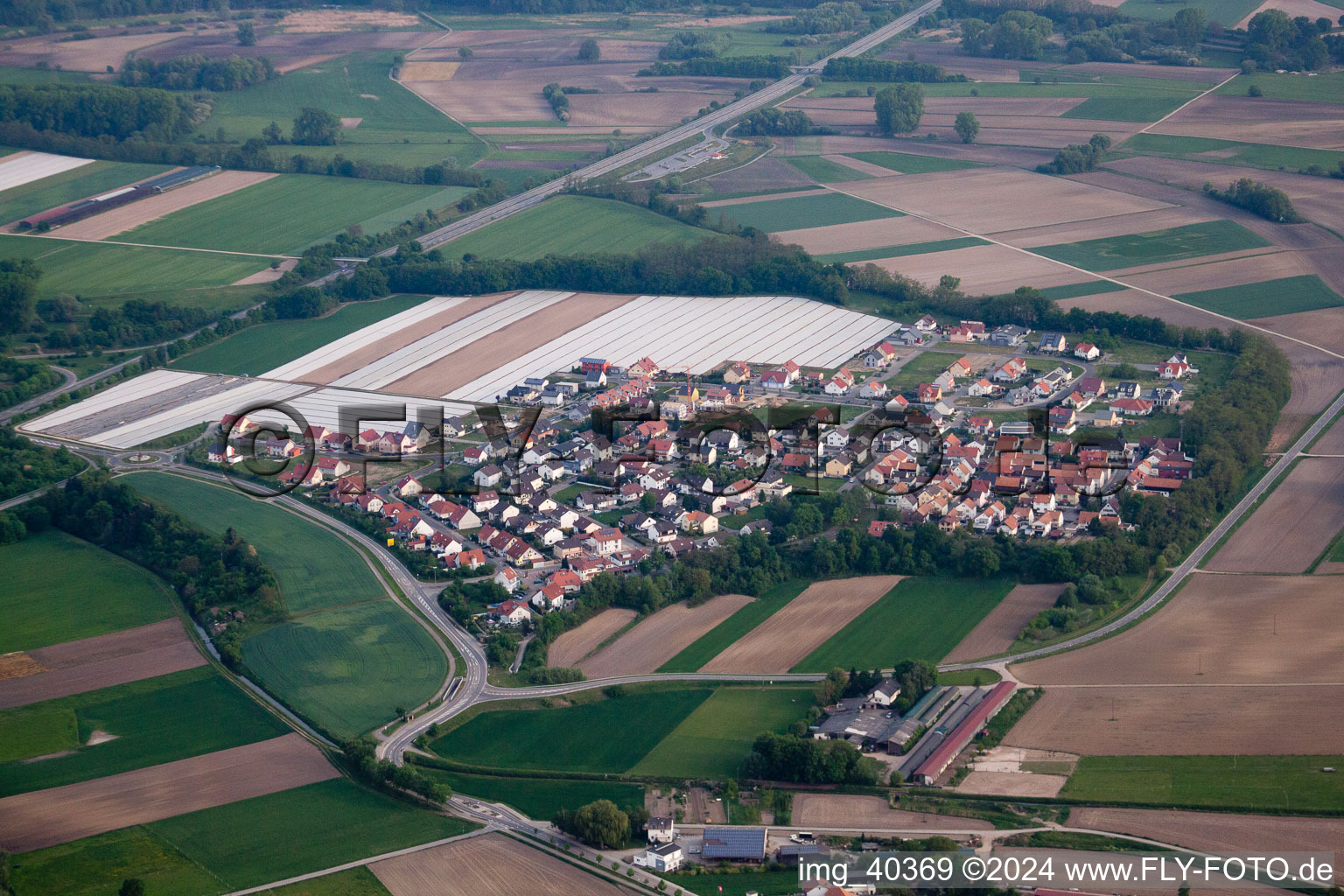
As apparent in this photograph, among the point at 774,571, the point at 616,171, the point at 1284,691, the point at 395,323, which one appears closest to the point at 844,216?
the point at 616,171

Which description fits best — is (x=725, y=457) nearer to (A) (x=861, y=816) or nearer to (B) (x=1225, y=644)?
(B) (x=1225, y=644)

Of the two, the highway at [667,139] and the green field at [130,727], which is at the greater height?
the highway at [667,139]

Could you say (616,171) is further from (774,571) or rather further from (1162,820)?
(1162,820)

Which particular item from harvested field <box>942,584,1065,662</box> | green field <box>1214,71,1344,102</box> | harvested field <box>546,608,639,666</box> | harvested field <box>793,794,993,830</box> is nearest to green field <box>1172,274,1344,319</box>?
harvested field <box>942,584,1065,662</box>

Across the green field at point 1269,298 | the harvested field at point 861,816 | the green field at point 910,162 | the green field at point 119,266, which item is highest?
the green field at point 910,162

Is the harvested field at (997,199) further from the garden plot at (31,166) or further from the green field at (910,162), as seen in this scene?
the garden plot at (31,166)

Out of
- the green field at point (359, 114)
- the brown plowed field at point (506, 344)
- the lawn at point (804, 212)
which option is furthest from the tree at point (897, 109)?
the brown plowed field at point (506, 344)

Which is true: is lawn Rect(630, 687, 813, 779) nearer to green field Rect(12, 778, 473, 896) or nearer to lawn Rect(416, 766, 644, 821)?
lawn Rect(416, 766, 644, 821)

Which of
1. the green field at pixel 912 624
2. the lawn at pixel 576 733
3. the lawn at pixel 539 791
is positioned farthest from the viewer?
the green field at pixel 912 624
